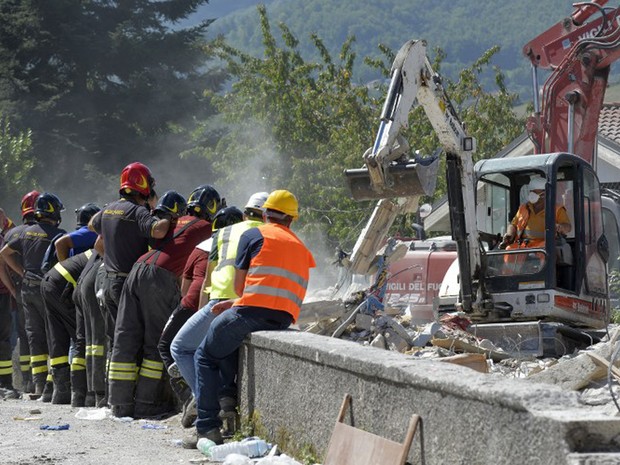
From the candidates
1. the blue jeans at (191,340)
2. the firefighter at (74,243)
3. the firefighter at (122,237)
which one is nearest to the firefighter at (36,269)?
the firefighter at (74,243)

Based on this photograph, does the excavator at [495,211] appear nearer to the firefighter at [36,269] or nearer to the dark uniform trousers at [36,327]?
the firefighter at [36,269]

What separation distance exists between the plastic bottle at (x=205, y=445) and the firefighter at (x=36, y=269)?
15.7ft

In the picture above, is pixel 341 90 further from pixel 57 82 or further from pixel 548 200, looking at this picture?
pixel 548 200

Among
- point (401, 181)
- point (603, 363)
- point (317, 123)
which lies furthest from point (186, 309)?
point (317, 123)

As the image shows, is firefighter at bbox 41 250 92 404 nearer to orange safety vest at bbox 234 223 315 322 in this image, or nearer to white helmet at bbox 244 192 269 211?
white helmet at bbox 244 192 269 211

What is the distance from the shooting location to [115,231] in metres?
10.6

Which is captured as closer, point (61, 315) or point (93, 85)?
point (61, 315)

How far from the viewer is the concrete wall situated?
177 inches

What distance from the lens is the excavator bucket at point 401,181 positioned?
12305 mm

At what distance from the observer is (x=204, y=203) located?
413 inches

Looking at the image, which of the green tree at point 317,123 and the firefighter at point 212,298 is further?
the green tree at point 317,123

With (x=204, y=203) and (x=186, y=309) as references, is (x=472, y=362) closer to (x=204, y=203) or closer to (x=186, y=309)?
(x=186, y=309)

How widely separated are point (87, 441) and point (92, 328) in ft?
9.02

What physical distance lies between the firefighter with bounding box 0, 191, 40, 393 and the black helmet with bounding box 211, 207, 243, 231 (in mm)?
4296
